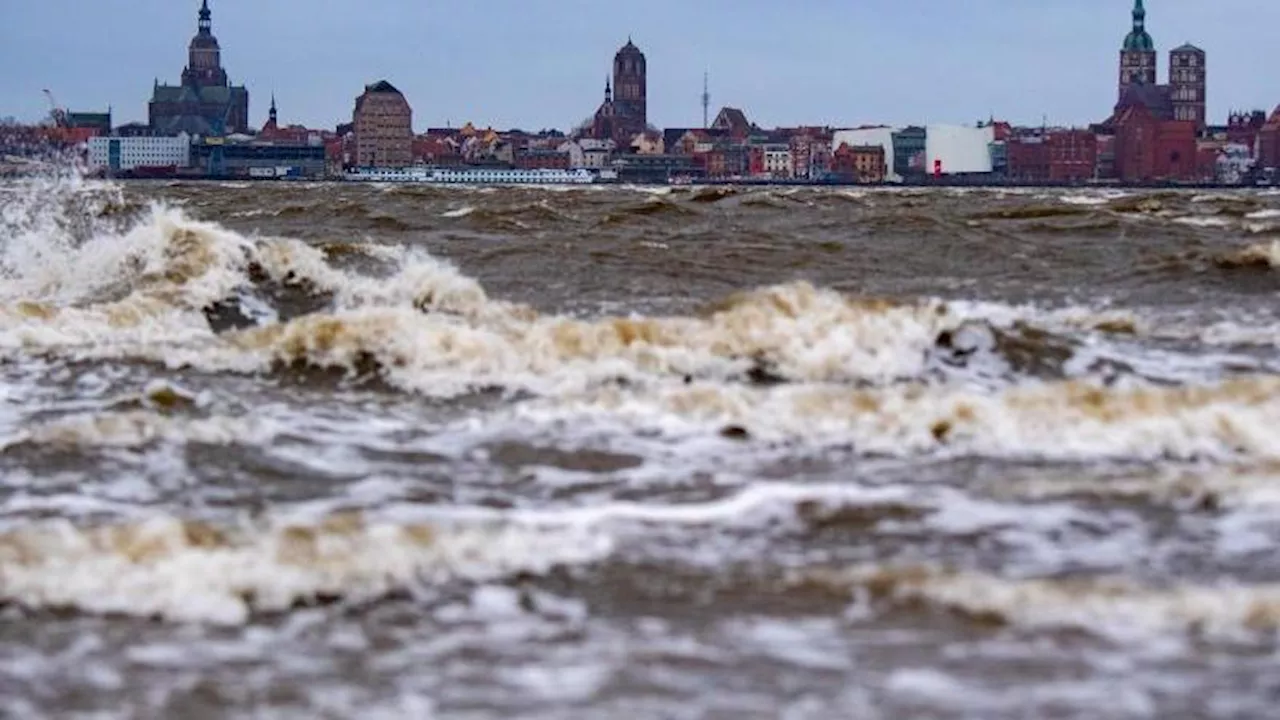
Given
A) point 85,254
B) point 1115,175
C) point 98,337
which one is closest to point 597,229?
point 85,254

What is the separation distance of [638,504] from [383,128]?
185 m

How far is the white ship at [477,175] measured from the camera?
496ft

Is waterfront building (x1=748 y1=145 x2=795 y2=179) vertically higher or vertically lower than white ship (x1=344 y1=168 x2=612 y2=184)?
higher

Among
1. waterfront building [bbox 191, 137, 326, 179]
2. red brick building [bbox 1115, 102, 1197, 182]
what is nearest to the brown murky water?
red brick building [bbox 1115, 102, 1197, 182]

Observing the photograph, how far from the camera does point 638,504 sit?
682 cm

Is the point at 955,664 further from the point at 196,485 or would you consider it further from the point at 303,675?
the point at 196,485

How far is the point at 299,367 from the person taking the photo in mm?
10961

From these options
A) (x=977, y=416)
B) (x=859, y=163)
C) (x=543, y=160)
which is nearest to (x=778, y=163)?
(x=859, y=163)

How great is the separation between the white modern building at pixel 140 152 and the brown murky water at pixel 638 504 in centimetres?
16638

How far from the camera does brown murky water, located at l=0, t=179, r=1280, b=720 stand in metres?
4.80

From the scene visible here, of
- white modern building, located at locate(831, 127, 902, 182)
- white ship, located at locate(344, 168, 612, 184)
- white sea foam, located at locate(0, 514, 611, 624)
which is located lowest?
white sea foam, located at locate(0, 514, 611, 624)

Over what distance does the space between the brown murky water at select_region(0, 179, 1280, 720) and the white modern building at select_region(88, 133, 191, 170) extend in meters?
166

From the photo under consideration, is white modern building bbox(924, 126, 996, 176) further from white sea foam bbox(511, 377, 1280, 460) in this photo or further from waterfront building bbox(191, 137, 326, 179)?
white sea foam bbox(511, 377, 1280, 460)

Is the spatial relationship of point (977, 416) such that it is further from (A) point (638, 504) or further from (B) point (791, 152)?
(B) point (791, 152)
